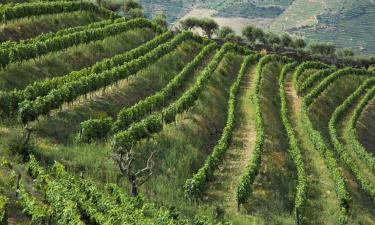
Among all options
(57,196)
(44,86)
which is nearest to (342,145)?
(44,86)

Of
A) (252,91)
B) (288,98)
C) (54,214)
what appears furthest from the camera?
(288,98)

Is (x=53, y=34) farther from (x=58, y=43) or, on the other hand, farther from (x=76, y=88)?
(x=76, y=88)

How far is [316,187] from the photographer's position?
4828 cm

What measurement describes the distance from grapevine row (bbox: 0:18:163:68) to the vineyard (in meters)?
0.16

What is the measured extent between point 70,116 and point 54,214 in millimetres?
18856

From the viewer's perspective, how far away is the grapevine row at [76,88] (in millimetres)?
39812

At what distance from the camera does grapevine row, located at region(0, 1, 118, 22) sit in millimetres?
62000

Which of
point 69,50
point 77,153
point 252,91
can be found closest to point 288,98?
point 252,91

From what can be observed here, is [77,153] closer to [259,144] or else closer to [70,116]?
[70,116]

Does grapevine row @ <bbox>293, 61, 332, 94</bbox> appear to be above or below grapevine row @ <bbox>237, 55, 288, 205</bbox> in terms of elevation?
below

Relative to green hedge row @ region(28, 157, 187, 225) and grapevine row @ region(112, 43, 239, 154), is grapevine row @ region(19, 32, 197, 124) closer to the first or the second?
grapevine row @ region(112, 43, 239, 154)

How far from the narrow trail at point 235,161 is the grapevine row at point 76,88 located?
13.9 m

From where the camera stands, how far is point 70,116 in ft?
144

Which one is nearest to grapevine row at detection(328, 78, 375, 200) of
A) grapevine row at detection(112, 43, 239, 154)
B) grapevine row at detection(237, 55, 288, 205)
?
grapevine row at detection(237, 55, 288, 205)
